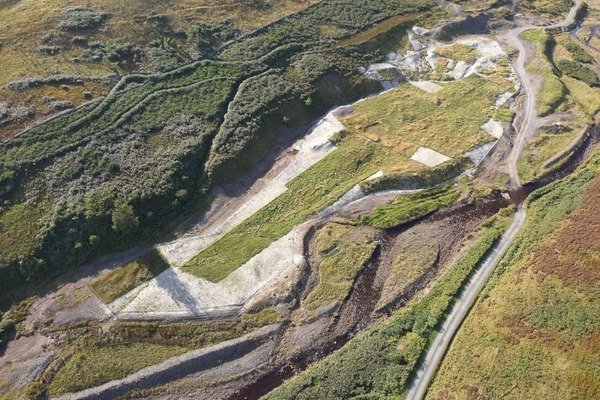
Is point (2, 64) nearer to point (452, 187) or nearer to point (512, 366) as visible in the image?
point (452, 187)

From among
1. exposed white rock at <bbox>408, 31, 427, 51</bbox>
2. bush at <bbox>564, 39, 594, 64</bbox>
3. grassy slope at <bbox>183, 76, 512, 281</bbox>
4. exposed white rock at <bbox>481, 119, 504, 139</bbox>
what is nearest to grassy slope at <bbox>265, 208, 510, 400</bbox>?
grassy slope at <bbox>183, 76, 512, 281</bbox>

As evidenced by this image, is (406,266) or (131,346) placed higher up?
(131,346)

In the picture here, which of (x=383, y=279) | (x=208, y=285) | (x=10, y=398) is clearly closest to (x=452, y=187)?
(x=383, y=279)

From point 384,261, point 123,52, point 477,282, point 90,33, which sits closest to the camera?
point 477,282

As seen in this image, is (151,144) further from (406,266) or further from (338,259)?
(406,266)

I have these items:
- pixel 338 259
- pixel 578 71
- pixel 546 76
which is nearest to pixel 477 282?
pixel 338 259
